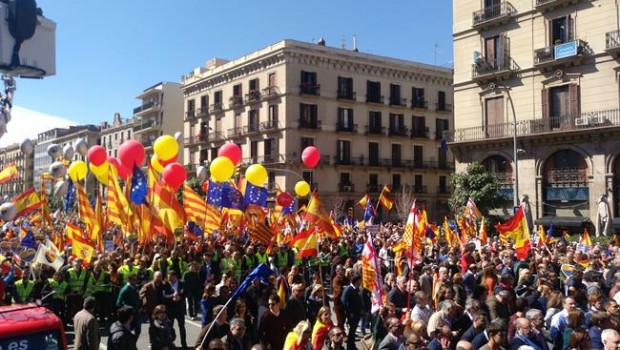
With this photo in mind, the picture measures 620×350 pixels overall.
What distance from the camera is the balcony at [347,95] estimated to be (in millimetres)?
49406

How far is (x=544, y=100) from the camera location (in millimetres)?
29766

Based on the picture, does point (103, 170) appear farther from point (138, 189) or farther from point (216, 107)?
point (216, 107)

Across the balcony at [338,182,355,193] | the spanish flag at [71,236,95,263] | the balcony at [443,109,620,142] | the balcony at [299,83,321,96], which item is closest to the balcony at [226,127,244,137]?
the balcony at [299,83,321,96]

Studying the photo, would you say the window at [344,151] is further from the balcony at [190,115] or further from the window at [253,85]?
the balcony at [190,115]

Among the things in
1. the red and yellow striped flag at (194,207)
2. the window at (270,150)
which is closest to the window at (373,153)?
the window at (270,150)

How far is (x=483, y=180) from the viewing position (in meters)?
30.0

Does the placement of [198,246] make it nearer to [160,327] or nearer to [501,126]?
[160,327]

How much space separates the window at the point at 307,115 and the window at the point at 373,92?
517 centimetres

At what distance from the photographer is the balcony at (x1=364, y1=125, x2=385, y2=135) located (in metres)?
50.5

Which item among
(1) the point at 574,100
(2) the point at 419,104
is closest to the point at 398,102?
(2) the point at 419,104

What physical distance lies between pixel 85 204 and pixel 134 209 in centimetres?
179

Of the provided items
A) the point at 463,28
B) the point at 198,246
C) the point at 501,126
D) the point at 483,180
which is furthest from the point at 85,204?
the point at 463,28

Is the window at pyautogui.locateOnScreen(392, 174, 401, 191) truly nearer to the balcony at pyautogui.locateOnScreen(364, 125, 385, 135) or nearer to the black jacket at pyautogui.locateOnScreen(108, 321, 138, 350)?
the balcony at pyautogui.locateOnScreen(364, 125, 385, 135)

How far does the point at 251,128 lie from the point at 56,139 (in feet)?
211
